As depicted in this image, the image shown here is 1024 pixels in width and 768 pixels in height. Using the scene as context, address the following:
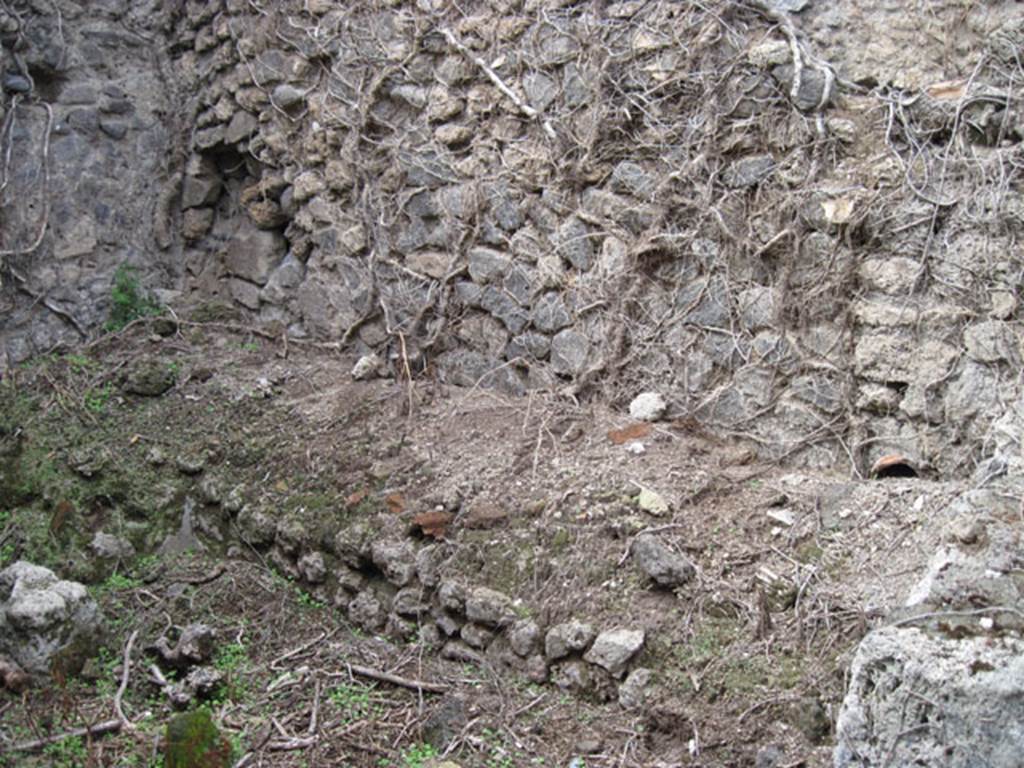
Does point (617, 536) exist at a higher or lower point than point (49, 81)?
lower

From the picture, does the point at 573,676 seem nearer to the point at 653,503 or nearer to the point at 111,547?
the point at 653,503

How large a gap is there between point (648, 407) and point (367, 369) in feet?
4.46

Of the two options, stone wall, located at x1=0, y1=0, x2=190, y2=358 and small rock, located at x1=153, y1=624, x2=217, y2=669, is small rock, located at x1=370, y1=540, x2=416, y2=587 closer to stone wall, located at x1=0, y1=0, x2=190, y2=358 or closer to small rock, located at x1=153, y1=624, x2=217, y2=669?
small rock, located at x1=153, y1=624, x2=217, y2=669

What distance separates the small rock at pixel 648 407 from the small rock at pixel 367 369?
1266 mm

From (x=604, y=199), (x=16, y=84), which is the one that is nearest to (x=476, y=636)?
(x=604, y=199)

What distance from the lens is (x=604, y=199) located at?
4.11 metres

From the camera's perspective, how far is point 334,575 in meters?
3.93

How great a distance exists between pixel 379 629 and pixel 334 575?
11.5 inches

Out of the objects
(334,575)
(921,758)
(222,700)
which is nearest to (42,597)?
(222,700)

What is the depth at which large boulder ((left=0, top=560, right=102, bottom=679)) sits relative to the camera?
3.31 m

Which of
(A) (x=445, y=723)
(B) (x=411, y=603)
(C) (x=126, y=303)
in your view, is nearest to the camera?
(A) (x=445, y=723)

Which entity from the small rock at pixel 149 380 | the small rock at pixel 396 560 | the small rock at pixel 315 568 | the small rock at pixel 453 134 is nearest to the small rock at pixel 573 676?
the small rock at pixel 396 560

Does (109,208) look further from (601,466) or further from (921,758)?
(921,758)

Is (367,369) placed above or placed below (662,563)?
below
